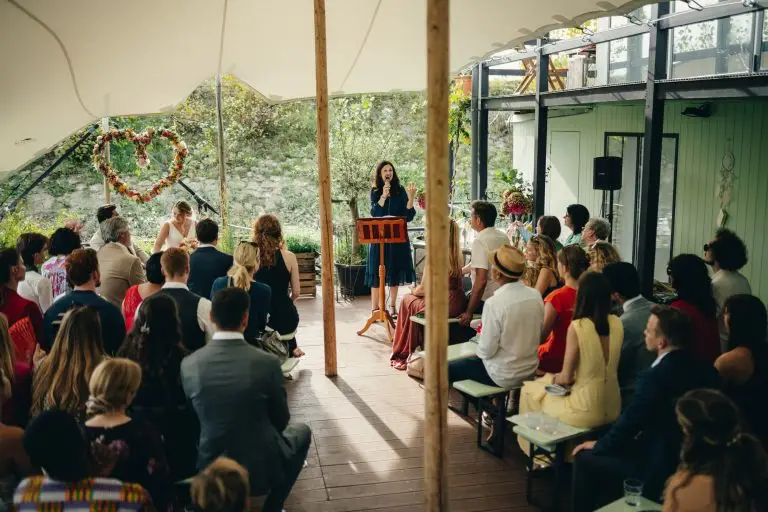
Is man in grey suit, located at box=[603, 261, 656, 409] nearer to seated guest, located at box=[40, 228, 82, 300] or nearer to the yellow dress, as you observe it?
the yellow dress

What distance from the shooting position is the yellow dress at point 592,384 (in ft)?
12.9

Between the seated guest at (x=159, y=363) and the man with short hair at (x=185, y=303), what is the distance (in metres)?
0.51

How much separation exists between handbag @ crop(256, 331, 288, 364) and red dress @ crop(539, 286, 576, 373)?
6.30 feet

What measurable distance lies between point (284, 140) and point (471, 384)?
49.7ft

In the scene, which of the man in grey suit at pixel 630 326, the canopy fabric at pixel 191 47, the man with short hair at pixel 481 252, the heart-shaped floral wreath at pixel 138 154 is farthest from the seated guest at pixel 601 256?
the heart-shaped floral wreath at pixel 138 154

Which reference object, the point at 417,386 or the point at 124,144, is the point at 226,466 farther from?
the point at 124,144

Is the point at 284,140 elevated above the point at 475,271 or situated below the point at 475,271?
above

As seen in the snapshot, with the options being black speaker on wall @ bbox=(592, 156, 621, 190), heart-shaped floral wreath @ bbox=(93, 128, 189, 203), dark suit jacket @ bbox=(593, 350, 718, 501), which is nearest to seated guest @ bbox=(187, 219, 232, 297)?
dark suit jacket @ bbox=(593, 350, 718, 501)

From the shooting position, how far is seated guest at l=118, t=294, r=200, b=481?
357 cm

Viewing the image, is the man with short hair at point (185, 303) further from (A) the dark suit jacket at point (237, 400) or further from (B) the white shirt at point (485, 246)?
(B) the white shirt at point (485, 246)

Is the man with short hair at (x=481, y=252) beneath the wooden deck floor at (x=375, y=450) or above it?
above

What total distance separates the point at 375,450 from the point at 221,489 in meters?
2.62

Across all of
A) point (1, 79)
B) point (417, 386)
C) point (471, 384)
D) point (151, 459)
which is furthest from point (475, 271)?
point (1, 79)

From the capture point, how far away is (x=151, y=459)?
291cm
